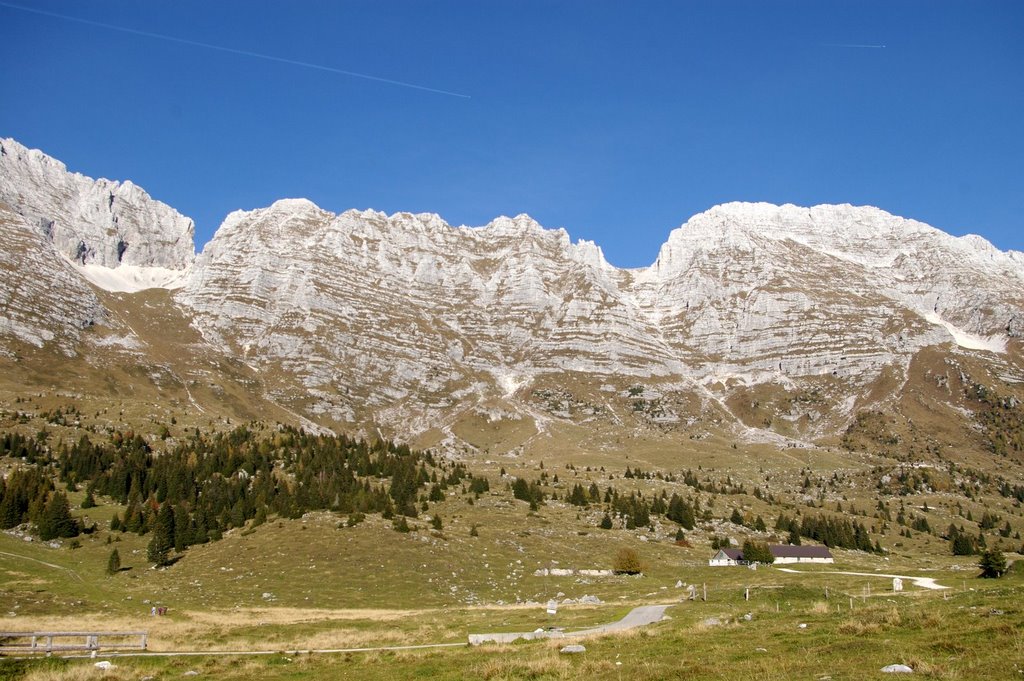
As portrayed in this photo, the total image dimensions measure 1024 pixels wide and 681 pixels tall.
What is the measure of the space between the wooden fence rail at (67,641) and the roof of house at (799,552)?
246 ft

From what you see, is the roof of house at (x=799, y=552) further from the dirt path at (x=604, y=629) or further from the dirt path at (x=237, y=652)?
the dirt path at (x=237, y=652)

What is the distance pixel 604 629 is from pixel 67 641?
90.0ft

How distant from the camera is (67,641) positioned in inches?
1396

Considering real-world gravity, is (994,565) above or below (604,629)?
below

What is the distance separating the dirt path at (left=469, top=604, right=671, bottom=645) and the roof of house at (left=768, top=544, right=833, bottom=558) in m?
49.5

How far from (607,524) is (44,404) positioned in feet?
463

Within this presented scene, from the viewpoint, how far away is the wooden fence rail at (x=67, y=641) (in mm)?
30000

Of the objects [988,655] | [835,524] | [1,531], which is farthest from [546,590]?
[835,524]

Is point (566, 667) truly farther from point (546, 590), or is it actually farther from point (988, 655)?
point (546, 590)

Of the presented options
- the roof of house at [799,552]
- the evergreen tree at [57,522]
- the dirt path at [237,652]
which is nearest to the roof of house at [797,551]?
the roof of house at [799,552]

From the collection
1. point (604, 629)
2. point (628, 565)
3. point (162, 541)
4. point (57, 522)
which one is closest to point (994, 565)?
point (628, 565)

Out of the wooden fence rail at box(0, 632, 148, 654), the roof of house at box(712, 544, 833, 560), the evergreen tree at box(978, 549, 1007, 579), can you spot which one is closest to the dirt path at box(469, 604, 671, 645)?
the wooden fence rail at box(0, 632, 148, 654)

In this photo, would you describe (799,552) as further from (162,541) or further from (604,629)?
(162,541)

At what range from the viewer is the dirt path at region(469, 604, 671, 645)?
32938mm
